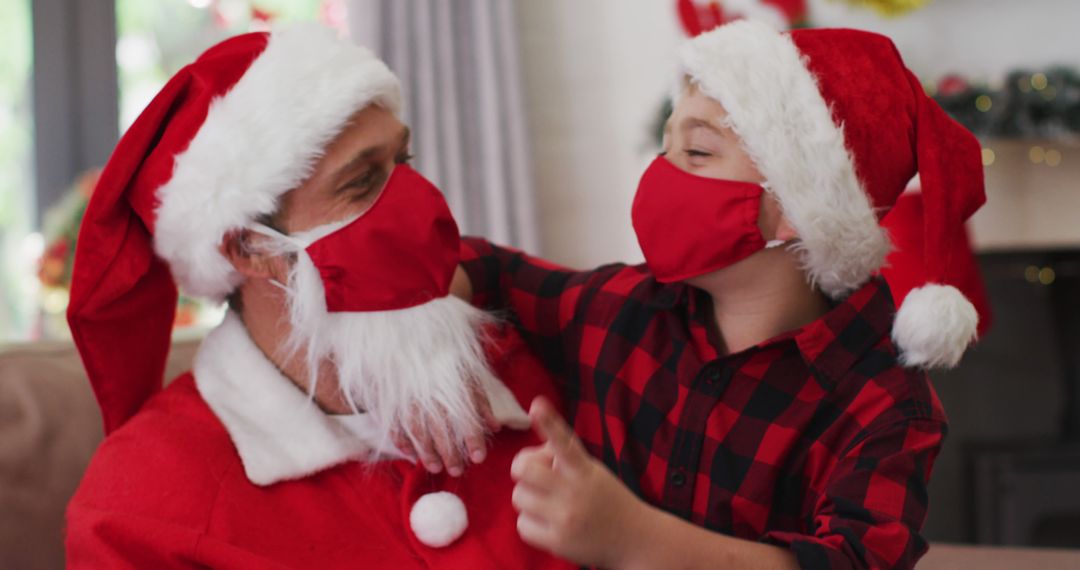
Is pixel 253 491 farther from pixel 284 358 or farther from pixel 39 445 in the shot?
pixel 39 445

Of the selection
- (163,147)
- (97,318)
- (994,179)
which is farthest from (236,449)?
(994,179)

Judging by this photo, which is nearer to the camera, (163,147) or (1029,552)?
(163,147)

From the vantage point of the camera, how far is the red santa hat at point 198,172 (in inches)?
46.7

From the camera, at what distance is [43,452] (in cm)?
130

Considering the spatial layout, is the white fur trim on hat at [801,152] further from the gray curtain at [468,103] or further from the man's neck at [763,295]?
the gray curtain at [468,103]

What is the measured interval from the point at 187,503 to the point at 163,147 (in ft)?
1.38

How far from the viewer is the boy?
115cm

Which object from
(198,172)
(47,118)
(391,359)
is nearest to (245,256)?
(198,172)

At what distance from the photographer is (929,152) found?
3.96ft

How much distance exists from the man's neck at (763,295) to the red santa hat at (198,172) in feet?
1.64

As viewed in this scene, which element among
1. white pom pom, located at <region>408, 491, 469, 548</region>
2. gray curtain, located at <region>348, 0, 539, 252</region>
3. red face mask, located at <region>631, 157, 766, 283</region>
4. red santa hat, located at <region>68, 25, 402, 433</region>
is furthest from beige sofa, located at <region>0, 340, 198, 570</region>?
gray curtain, located at <region>348, 0, 539, 252</region>

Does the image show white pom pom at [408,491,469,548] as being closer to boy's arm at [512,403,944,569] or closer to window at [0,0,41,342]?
boy's arm at [512,403,944,569]

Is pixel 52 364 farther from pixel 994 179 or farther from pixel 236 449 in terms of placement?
pixel 994 179

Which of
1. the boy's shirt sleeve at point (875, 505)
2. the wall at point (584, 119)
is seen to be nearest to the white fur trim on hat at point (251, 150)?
the boy's shirt sleeve at point (875, 505)
